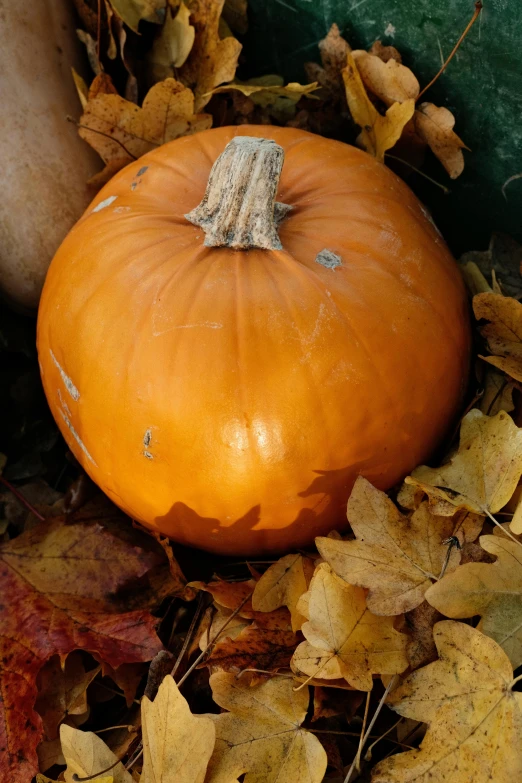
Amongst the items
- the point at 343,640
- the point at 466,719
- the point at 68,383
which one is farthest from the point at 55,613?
the point at 466,719

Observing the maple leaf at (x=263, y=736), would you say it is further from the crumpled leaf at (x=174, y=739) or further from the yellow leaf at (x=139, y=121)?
the yellow leaf at (x=139, y=121)

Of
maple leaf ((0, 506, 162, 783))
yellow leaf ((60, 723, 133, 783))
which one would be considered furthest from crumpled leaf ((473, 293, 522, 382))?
yellow leaf ((60, 723, 133, 783))

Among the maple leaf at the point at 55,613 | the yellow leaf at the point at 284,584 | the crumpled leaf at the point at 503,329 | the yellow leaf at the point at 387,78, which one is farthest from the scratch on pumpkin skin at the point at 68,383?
the yellow leaf at the point at 387,78

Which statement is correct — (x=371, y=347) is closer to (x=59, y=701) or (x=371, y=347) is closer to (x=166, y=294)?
(x=166, y=294)

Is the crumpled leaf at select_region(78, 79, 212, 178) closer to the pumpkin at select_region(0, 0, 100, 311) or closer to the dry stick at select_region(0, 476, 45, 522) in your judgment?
the pumpkin at select_region(0, 0, 100, 311)

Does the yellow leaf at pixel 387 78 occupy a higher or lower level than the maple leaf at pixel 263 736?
higher

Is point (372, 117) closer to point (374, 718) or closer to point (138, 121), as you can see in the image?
point (138, 121)

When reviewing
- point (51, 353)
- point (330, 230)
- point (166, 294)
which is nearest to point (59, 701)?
point (51, 353)
